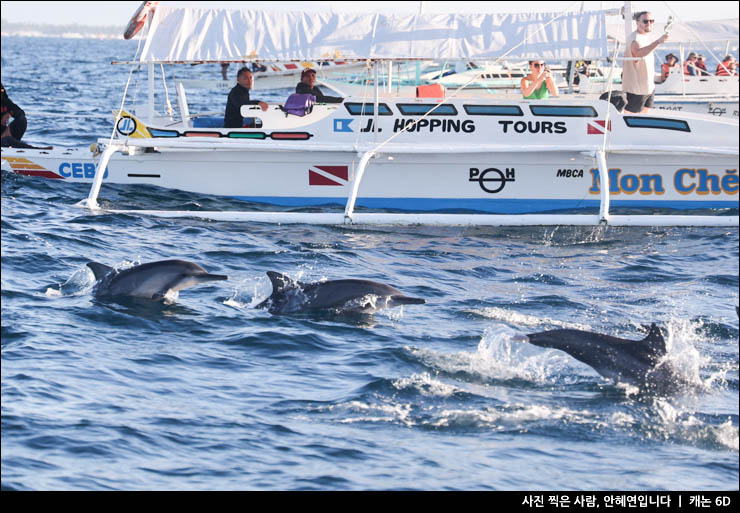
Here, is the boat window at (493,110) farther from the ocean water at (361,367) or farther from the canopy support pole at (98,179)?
the canopy support pole at (98,179)

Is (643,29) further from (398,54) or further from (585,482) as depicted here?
(585,482)

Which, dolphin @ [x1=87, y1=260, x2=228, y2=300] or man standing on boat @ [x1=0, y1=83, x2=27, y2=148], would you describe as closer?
dolphin @ [x1=87, y1=260, x2=228, y2=300]

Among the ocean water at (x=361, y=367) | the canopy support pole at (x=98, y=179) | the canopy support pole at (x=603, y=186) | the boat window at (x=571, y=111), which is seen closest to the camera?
the ocean water at (x=361, y=367)

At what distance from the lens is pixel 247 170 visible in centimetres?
1600

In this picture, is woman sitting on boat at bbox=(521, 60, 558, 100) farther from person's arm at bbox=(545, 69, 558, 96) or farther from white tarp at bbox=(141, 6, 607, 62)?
white tarp at bbox=(141, 6, 607, 62)

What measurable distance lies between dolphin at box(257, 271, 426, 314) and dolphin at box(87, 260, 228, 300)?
26.6 inches

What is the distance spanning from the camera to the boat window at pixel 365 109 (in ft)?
51.3

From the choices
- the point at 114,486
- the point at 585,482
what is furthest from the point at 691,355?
the point at 114,486

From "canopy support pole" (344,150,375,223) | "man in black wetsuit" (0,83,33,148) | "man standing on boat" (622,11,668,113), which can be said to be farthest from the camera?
"man in black wetsuit" (0,83,33,148)

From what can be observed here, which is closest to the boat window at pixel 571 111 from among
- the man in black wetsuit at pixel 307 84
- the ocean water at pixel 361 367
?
the ocean water at pixel 361 367

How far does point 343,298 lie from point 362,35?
268 inches

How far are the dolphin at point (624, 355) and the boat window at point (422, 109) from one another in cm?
745

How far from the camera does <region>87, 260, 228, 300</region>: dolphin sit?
10516mm

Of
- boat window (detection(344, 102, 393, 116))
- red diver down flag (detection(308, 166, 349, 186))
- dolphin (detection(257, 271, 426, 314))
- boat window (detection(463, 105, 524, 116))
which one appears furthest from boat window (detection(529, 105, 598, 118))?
dolphin (detection(257, 271, 426, 314))
